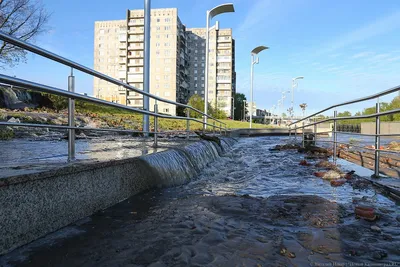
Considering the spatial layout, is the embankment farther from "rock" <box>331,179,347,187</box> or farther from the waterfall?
"rock" <box>331,179,347,187</box>

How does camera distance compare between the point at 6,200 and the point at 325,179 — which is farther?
the point at 325,179

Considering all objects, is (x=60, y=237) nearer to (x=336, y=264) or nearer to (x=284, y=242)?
(x=284, y=242)

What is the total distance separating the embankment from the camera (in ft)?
6.37

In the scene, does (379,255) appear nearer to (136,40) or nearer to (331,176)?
(331,176)

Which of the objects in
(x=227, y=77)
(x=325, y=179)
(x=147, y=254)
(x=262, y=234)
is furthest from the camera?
(x=227, y=77)

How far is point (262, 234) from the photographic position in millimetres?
2357

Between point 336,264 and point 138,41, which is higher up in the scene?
point 138,41

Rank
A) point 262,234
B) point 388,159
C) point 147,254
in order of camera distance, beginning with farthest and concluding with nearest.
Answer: point 388,159 → point 262,234 → point 147,254

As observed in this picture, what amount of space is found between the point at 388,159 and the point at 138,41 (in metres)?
73.7

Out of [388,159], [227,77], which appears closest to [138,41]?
[227,77]

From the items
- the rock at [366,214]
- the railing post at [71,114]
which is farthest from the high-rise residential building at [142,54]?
the rock at [366,214]

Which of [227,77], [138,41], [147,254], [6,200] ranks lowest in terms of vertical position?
[147,254]

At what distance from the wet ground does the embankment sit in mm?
92

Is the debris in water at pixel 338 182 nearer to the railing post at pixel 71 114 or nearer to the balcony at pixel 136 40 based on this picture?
the railing post at pixel 71 114
